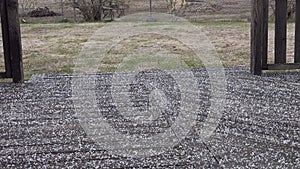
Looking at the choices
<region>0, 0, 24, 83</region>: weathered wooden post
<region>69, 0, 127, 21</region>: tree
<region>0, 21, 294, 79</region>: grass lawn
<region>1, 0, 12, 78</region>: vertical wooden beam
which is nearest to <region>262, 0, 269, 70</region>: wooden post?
<region>0, 21, 294, 79</region>: grass lawn

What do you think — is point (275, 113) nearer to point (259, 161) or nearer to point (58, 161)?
point (259, 161)

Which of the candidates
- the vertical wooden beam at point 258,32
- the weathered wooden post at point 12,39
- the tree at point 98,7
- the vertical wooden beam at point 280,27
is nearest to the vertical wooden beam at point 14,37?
the weathered wooden post at point 12,39

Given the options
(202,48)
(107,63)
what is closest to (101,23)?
(202,48)

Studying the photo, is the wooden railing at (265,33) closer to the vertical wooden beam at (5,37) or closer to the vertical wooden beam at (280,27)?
the vertical wooden beam at (280,27)

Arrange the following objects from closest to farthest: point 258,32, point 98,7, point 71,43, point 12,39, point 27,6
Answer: point 12,39
point 258,32
point 71,43
point 98,7
point 27,6

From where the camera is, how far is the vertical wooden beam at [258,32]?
485cm

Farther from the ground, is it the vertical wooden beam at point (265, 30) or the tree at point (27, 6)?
the tree at point (27, 6)

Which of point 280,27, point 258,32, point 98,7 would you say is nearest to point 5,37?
point 258,32

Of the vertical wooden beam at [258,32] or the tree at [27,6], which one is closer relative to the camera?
the vertical wooden beam at [258,32]

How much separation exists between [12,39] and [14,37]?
27mm

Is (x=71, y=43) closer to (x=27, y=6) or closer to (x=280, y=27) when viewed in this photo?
(x=280, y=27)

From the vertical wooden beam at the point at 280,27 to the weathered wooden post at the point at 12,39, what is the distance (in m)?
2.61

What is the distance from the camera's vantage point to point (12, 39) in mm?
4566

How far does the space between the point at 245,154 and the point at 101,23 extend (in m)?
8.89
